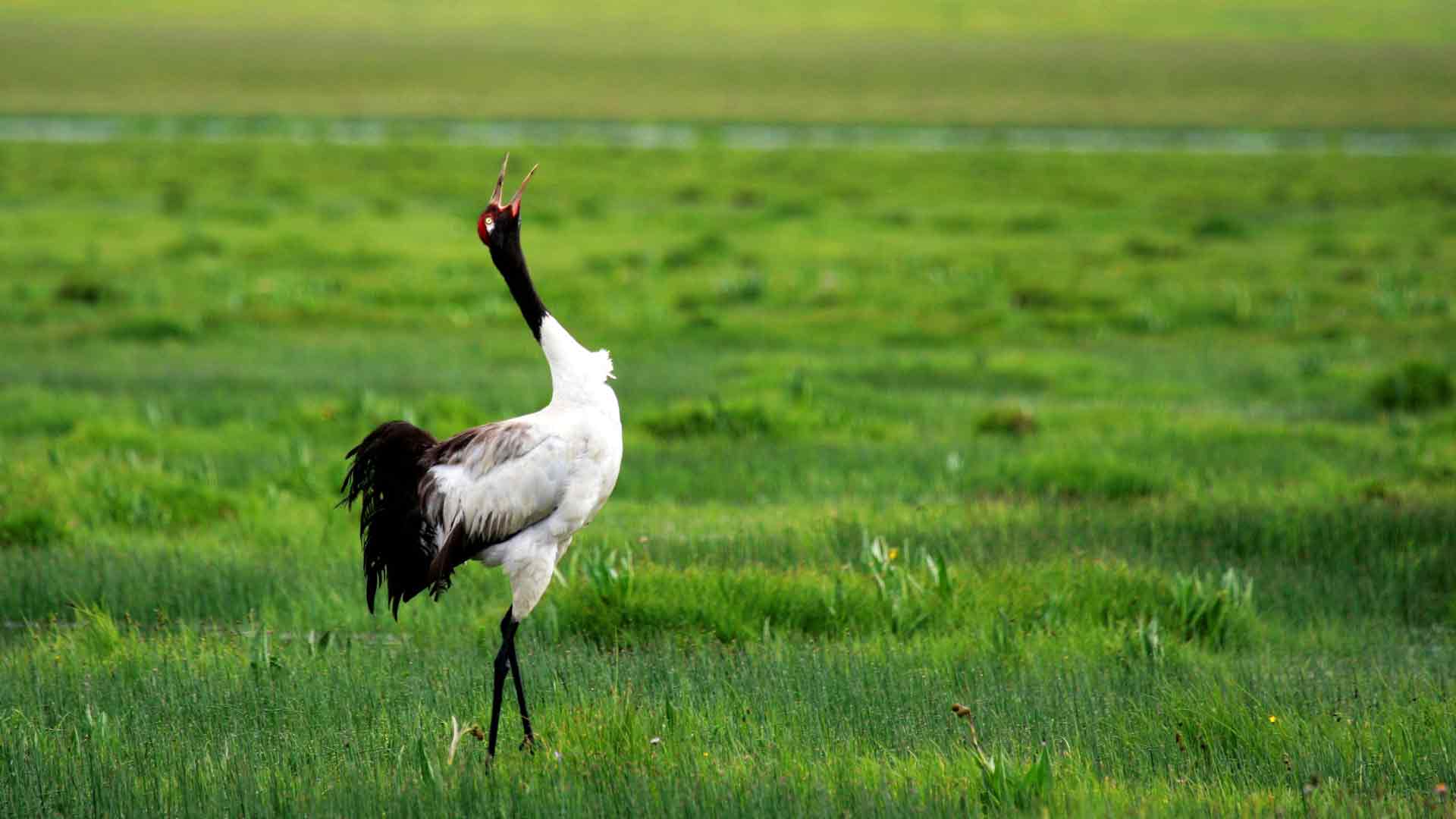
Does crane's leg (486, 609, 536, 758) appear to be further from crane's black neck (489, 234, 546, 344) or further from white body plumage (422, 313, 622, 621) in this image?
crane's black neck (489, 234, 546, 344)

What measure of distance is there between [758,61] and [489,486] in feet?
398

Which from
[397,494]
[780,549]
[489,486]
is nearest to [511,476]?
[489,486]

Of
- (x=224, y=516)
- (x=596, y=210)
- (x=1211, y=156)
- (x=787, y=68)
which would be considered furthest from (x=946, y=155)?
(x=787, y=68)

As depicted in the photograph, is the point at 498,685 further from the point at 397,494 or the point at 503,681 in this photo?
the point at 397,494

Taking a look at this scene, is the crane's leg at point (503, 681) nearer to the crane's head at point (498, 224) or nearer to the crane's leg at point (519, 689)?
the crane's leg at point (519, 689)

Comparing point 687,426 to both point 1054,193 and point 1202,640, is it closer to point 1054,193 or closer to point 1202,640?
point 1202,640

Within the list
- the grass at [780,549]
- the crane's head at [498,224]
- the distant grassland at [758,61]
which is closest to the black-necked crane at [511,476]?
the crane's head at [498,224]

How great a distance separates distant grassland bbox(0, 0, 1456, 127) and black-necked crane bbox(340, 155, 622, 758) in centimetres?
8212

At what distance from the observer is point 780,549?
9844 mm

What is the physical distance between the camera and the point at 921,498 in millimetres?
11688

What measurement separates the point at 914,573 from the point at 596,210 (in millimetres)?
29974

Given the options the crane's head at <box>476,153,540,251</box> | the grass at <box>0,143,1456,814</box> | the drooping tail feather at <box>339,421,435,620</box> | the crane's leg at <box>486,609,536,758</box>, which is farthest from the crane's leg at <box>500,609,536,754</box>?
the crane's head at <box>476,153,540,251</box>

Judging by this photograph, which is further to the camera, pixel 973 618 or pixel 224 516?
pixel 224 516

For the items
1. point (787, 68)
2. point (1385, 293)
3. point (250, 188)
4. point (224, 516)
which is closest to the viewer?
point (224, 516)
